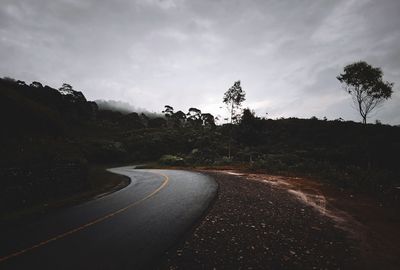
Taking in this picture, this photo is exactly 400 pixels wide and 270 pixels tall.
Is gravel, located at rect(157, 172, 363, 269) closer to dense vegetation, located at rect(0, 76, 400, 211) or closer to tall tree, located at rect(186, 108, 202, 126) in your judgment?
dense vegetation, located at rect(0, 76, 400, 211)

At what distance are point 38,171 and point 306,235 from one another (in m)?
11.9

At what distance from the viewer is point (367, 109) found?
39594mm

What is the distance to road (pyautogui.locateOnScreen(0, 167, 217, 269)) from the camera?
480cm

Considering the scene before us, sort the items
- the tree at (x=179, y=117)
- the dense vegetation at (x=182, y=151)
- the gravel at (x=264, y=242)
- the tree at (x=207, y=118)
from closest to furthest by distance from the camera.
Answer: the gravel at (x=264, y=242) → the dense vegetation at (x=182, y=151) → the tree at (x=207, y=118) → the tree at (x=179, y=117)

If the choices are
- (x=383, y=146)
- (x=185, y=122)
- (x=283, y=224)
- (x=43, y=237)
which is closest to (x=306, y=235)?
(x=283, y=224)

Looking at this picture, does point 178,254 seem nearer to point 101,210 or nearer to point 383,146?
point 101,210

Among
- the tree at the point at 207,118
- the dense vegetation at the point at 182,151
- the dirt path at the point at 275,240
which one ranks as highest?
the tree at the point at 207,118

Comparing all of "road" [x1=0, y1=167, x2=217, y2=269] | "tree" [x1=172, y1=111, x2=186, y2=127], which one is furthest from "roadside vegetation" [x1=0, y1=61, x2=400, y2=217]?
"tree" [x1=172, y1=111, x2=186, y2=127]

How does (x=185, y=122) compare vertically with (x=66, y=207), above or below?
above

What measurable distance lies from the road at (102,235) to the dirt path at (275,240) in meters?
0.58

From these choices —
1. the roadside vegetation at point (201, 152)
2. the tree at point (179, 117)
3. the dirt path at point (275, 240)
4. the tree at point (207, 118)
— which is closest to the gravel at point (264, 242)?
the dirt path at point (275, 240)

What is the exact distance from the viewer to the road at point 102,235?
4797mm

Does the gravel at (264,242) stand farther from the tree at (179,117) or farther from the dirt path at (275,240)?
the tree at (179,117)

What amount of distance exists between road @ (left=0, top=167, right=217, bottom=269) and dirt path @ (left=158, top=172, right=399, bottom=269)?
0.58 meters
